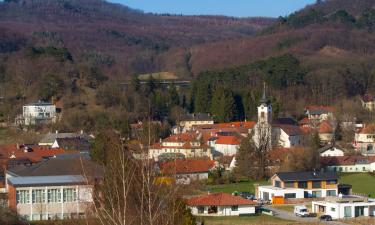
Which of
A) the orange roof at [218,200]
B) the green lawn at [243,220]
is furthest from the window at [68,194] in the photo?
the green lawn at [243,220]

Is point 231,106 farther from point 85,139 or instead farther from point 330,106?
point 85,139

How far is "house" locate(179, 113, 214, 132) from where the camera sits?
4081cm

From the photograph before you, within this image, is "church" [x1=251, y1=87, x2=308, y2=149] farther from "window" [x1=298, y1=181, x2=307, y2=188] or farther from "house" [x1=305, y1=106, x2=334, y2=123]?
"window" [x1=298, y1=181, x2=307, y2=188]

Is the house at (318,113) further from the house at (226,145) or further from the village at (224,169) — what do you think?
the house at (226,145)

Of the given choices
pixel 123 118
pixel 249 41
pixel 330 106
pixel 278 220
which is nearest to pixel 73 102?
→ pixel 123 118

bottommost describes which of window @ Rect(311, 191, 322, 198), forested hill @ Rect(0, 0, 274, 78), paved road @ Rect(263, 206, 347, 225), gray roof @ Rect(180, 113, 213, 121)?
paved road @ Rect(263, 206, 347, 225)

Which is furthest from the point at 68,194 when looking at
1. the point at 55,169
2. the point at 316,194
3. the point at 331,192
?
the point at 331,192

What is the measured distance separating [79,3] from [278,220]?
135 metres

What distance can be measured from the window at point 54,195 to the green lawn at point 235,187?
19.6 feet

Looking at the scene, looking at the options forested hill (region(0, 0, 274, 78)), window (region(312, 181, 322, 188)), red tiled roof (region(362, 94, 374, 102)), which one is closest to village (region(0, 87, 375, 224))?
window (region(312, 181, 322, 188))

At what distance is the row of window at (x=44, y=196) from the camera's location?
2105 cm

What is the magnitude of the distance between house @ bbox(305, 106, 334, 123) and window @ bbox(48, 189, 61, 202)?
20609mm

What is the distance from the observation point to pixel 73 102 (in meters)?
40.8

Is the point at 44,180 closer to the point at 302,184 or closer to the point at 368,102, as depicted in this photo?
the point at 302,184
